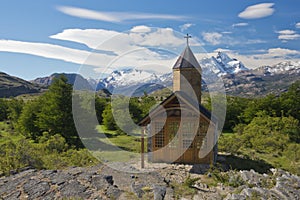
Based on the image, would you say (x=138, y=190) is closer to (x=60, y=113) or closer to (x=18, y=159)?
(x=18, y=159)

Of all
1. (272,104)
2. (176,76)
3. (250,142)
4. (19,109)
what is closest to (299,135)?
(250,142)

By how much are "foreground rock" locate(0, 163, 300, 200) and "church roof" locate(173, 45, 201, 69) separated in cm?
851

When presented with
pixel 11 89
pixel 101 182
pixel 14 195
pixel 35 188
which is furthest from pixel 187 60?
pixel 11 89

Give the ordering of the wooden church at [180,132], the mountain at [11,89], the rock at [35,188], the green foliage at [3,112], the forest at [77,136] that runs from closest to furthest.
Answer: the rock at [35,188]
the forest at [77,136]
the wooden church at [180,132]
the green foliage at [3,112]
the mountain at [11,89]

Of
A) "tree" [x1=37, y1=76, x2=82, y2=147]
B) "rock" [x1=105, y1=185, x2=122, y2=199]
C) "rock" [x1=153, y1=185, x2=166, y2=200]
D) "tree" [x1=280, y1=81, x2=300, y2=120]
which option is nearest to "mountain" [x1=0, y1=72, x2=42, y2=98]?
"tree" [x1=37, y1=76, x2=82, y2=147]

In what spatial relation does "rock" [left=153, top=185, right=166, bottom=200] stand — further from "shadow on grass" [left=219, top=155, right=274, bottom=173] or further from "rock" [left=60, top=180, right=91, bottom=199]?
"shadow on grass" [left=219, top=155, right=274, bottom=173]

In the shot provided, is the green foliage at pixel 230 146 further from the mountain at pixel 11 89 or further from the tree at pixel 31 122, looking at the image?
the mountain at pixel 11 89

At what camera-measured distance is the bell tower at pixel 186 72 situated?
1875 centimetres

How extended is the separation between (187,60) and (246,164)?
7.06 metres

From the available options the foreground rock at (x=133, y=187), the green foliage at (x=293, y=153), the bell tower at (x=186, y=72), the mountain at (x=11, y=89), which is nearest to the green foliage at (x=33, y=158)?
the foreground rock at (x=133, y=187)

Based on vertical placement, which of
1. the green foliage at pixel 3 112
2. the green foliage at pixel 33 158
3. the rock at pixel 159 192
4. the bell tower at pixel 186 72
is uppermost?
the bell tower at pixel 186 72

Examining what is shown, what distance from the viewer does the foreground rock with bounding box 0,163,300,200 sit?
8455mm

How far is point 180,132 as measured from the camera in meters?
15.5

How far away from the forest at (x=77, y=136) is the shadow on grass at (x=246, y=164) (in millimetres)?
832
